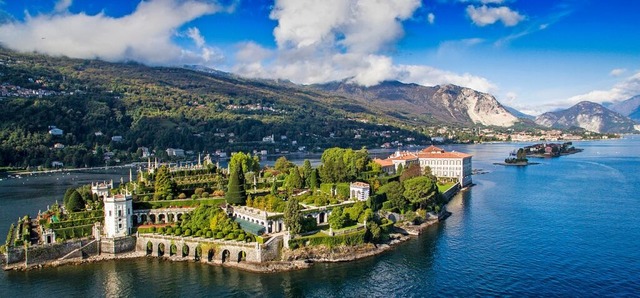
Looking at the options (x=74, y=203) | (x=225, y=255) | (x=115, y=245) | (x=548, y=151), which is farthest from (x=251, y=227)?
(x=548, y=151)

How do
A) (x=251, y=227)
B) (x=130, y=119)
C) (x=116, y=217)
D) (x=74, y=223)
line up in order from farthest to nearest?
(x=130, y=119), (x=116, y=217), (x=74, y=223), (x=251, y=227)

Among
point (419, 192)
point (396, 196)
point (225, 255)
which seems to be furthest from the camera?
point (419, 192)

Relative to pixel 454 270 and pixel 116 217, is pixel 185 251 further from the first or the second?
pixel 454 270

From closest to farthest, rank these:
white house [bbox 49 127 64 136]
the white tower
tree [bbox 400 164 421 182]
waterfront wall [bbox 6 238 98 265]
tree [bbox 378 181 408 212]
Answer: waterfront wall [bbox 6 238 98 265] → the white tower → tree [bbox 378 181 408 212] → tree [bbox 400 164 421 182] → white house [bbox 49 127 64 136]

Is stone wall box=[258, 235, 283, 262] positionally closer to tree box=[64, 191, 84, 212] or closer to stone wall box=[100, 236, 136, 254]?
stone wall box=[100, 236, 136, 254]

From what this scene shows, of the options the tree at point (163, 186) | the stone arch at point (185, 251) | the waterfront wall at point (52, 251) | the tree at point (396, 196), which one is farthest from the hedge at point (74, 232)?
the tree at point (396, 196)

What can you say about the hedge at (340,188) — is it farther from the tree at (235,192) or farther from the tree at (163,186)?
the tree at (163,186)

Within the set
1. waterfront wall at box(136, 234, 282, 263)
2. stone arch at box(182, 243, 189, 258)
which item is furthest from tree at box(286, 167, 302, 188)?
stone arch at box(182, 243, 189, 258)

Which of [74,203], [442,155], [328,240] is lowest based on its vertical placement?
[328,240]
